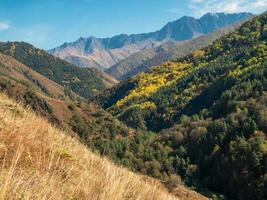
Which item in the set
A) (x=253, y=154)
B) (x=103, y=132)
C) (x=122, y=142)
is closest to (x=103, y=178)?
(x=253, y=154)

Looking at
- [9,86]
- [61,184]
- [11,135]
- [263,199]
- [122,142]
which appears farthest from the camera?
[9,86]

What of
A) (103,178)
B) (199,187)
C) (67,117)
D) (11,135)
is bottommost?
(199,187)

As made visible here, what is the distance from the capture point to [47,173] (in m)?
5.40

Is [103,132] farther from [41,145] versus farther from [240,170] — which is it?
[41,145]

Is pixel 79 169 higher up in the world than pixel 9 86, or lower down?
higher up

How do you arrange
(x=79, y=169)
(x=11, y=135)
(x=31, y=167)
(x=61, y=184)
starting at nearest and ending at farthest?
(x=61, y=184) < (x=31, y=167) < (x=11, y=135) < (x=79, y=169)

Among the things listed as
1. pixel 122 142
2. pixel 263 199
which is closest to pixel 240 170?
pixel 263 199

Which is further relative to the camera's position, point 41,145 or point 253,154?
point 253,154

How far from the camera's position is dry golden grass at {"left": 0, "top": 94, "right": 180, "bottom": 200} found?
4566mm

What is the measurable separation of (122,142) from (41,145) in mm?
156292

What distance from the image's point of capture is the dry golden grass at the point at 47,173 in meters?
4.57

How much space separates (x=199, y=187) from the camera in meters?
133

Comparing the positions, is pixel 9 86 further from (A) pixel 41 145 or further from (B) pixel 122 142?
→ (A) pixel 41 145

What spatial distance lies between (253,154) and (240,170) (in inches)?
231
